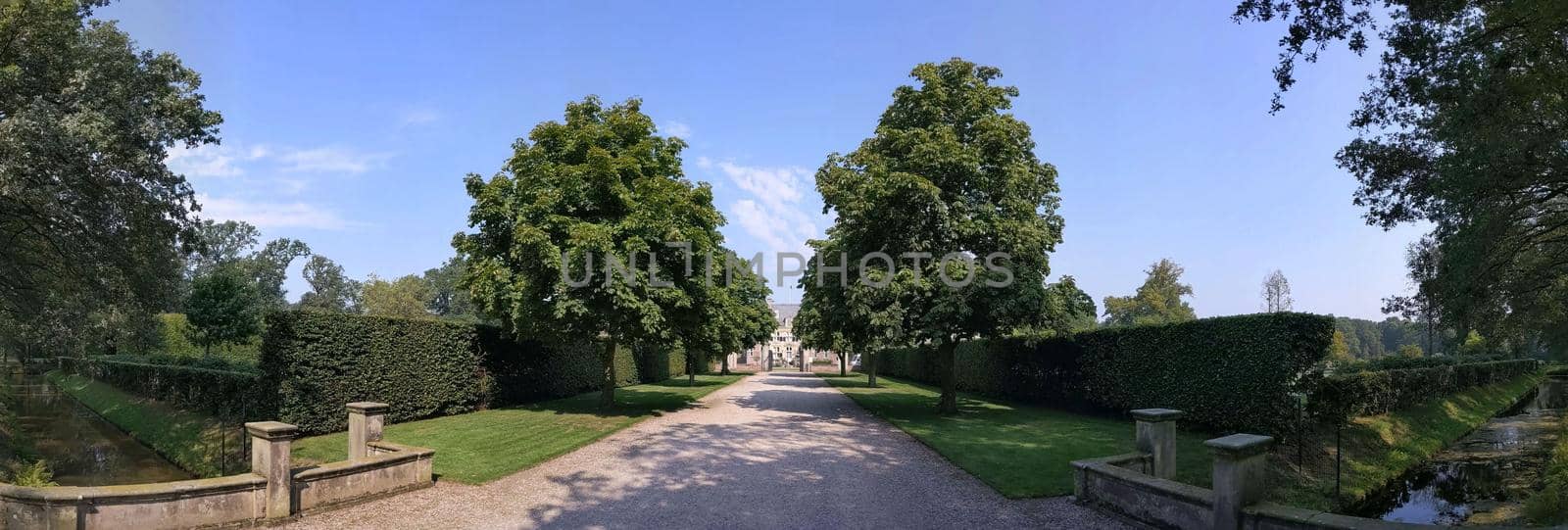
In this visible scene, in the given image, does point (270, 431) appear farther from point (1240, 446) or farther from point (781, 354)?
point (781, 354)

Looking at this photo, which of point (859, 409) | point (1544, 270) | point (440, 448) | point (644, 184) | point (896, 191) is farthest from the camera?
point (859, 409)

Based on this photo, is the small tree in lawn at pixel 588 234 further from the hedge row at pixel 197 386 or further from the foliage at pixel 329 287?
the foliage at pixel 329 287

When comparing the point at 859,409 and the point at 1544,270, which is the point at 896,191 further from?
the point at 1544,270

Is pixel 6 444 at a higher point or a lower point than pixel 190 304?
lower

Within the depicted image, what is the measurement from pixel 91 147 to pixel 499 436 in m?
8.38

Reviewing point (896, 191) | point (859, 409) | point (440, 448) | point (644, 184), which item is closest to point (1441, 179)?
point (896, 191)

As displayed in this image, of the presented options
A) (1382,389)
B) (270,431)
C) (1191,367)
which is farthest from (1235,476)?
(1382,389)

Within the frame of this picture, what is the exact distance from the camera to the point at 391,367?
1562 cm

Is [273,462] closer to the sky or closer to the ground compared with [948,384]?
closer to the sky

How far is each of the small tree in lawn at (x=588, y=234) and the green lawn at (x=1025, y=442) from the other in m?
6.40

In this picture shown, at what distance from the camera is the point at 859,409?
779 inches

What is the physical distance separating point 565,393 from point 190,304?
16399 millimetres

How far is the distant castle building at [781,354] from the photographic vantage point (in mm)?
80812

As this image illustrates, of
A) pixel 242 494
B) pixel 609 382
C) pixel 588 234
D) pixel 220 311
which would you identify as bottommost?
pixel 609 382
